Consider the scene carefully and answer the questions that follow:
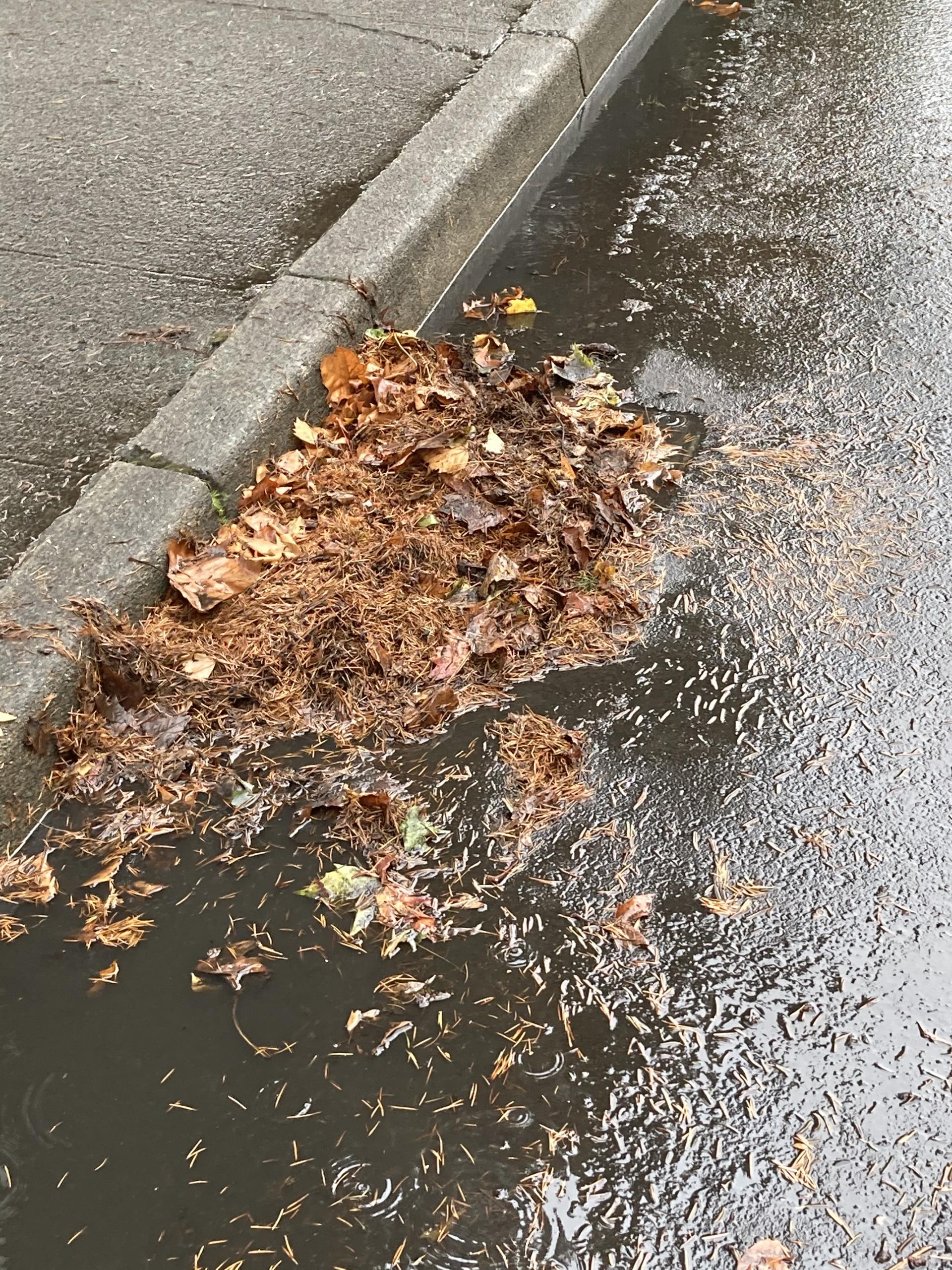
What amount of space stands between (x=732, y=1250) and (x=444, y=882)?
878mm

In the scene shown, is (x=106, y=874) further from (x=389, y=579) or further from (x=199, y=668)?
(x=389, y=579)

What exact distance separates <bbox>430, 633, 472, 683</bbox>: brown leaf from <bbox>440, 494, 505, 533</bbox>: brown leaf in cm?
40

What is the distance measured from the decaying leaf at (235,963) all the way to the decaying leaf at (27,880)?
1.31 ft

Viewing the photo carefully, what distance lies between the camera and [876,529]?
3082 millimetres

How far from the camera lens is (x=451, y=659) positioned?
2.79 m

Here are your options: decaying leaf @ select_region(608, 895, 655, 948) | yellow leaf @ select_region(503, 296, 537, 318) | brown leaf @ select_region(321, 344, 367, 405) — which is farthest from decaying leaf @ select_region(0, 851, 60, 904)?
yellow leaf @ select_region(503, 296, 537, 318)

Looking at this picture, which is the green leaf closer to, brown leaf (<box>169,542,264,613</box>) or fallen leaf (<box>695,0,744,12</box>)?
brown leaf (<box>169,542,264,613</box>)

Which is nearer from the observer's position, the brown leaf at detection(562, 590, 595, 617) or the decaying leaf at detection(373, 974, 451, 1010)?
the decaying leaf at detection(373, 974, 451, 1010)

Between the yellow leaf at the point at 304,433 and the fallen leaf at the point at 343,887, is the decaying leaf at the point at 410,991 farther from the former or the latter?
the yellow leaf at the point at 304,433

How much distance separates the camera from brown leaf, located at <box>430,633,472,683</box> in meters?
2.78

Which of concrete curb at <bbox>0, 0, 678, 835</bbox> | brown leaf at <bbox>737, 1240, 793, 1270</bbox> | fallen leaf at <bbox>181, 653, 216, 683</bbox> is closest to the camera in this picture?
brown leaf at <bbox>737, 1240, 793, 1270</bbox>

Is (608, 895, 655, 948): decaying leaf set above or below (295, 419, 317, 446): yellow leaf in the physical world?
below

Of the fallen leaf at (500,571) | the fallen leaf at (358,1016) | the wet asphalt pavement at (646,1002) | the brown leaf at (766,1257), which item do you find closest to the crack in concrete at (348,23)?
the wet asphalt pavement at (646,1002)

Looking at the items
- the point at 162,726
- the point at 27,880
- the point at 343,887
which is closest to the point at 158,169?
the point at 162,726
